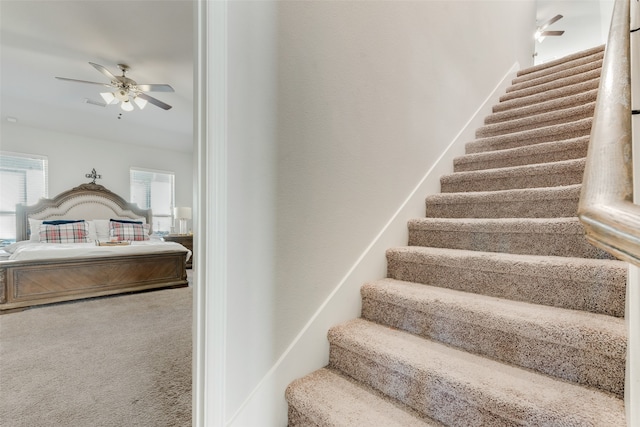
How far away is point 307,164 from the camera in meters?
1.22

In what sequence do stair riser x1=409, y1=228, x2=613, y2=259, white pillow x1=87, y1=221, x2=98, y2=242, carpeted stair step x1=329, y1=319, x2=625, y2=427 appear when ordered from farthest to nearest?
white pillow x1=87, y1=221, x2=98, y2=242
stair riser x1=409, y1=228, x2=613, y2=259
carpeted stair step x1=329, y1=319, x2=625, y2=427

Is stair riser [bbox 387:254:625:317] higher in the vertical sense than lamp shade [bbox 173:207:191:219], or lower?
lower

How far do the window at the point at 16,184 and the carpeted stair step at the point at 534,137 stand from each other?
6.35m

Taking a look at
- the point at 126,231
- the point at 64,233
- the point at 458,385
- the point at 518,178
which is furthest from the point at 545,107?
the point at 64,233

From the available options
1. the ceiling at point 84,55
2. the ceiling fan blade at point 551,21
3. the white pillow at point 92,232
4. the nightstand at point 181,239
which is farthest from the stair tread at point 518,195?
the white pillow at point 92,232

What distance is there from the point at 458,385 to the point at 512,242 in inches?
31.1

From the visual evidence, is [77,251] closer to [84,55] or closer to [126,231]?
[126,231]

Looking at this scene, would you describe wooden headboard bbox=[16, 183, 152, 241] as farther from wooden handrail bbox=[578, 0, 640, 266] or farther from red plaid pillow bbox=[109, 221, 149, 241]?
wooden handrail bbox=[578, 0, 640, 266]

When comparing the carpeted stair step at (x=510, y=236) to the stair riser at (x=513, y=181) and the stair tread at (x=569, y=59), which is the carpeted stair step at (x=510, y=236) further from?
the stair tread at (x=569, y=59)

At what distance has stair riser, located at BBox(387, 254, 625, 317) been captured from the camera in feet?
3.25

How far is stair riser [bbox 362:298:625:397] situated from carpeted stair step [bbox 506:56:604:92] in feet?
9.34

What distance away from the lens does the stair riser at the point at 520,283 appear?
0.99 metres

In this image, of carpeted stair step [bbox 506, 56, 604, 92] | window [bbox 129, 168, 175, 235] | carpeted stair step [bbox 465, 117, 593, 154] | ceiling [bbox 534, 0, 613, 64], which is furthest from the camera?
window [bbox 129, 168, 175, 235]

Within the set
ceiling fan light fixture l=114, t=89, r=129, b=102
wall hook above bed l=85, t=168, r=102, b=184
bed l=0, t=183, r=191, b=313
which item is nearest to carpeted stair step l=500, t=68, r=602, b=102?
ceiling fan light fixture l=114, t=89, r=129, b=102
